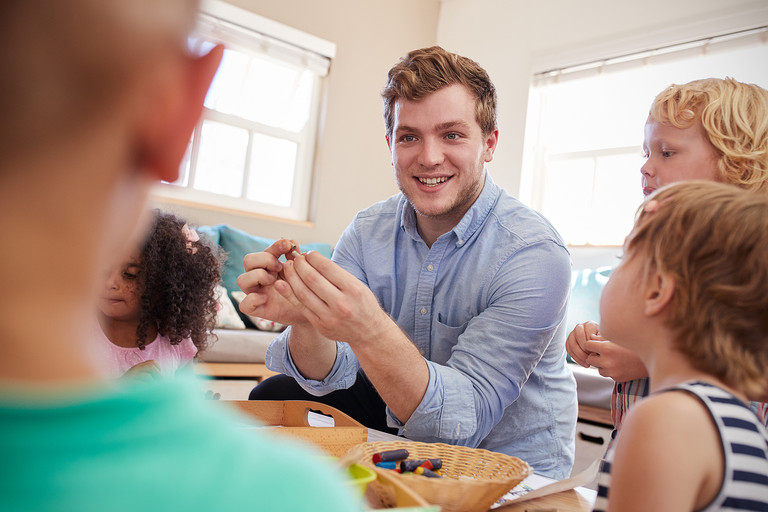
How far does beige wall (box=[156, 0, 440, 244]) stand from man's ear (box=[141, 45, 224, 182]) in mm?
4038

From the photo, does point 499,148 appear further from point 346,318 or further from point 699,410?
point 699,410

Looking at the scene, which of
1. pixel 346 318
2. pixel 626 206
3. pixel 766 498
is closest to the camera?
pixel 766 498

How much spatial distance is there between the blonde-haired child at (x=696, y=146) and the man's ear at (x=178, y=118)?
1.06 metres

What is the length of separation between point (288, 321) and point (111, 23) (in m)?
1.18

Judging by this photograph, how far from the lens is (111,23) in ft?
0.79

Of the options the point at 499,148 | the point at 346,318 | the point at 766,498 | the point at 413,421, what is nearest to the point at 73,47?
the point at 766,498

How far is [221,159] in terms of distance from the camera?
420 cm

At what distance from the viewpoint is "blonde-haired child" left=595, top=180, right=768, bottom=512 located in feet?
2.14

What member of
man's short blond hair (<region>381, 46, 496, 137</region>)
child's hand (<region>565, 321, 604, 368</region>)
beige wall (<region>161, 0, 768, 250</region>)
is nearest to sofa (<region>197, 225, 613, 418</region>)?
beige wall (<region>161, 0, 768, 250</region>)

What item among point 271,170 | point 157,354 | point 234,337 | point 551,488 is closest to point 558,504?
point 551,488

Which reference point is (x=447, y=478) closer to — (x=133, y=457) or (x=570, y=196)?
(x=133, y=457)

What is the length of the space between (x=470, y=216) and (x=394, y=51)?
3.63 metres

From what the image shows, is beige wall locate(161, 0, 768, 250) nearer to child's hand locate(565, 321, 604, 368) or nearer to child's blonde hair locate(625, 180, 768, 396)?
child's hand locate(565, 321, 604, 368)

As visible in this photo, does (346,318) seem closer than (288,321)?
→ Yes
